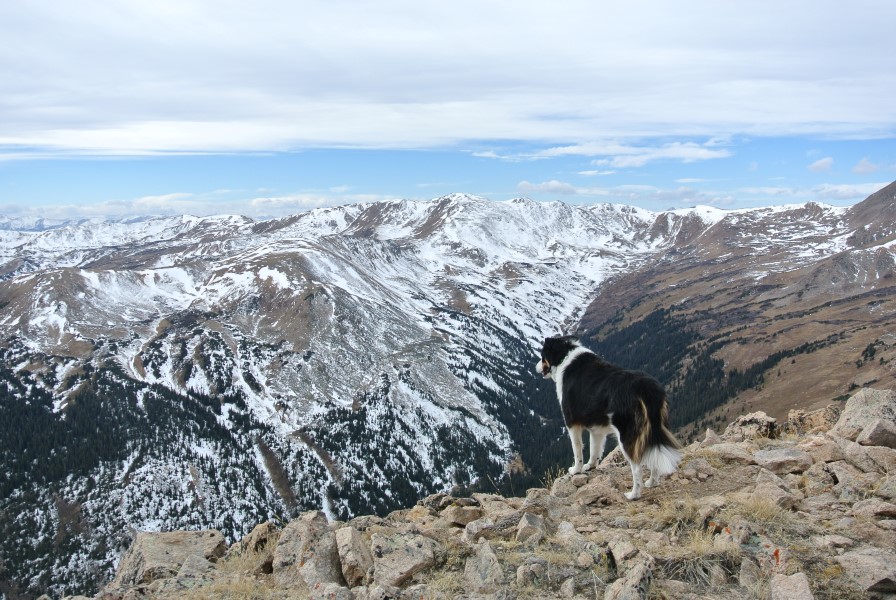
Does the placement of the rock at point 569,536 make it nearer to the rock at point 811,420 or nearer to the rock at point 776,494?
the rock at point 776,494

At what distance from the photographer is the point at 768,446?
1316cm

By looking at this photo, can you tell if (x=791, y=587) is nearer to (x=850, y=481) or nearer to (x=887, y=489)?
(x=887, y=489)

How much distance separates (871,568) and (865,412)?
372 inches

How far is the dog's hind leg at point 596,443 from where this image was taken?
1135cm

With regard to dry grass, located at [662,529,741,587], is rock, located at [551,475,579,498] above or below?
below

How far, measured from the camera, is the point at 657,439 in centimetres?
977

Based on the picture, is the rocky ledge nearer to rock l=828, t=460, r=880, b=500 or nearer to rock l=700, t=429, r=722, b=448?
rock l=828, t=460, r=880, b=500

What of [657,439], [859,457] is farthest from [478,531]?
[859,457]

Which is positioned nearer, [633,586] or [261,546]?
[633,586]

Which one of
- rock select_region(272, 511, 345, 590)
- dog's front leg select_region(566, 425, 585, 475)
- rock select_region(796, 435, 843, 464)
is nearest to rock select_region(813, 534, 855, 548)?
dog's front leg select_region(566, 425, 585, 475)

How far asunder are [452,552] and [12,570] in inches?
6118

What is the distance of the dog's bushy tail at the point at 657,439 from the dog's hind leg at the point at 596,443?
1.37m

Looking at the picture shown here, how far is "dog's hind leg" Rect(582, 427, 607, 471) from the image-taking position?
37.2 ft

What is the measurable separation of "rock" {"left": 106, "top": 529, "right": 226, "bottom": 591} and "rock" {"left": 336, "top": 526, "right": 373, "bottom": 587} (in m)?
3.01
